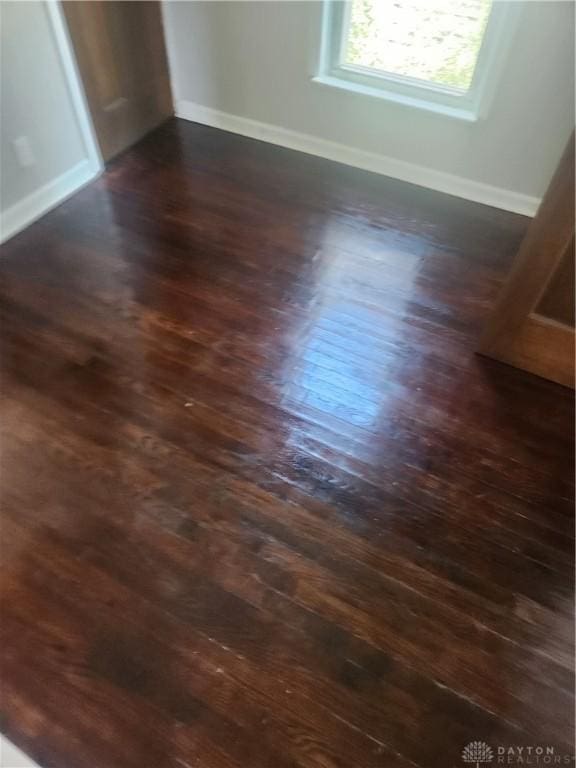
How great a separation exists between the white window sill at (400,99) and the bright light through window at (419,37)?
0.08 meters

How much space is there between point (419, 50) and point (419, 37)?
0.15ft

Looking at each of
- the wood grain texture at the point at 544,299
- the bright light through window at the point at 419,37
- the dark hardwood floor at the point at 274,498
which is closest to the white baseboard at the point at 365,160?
the dark hardwood floor at the point at 274,498

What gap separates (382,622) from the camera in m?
1.48

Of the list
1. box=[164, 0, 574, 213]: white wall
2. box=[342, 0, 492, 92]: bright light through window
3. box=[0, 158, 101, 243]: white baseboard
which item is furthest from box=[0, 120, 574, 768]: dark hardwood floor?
box=[342, 0, 492, 92]: bright light through window

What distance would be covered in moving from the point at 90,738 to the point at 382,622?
0.73 m

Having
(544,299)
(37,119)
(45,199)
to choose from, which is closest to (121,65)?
(37,119)

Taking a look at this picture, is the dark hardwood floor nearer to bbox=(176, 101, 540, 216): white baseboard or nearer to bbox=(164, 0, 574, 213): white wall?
bbox=(176, 101, 540, 216): white baseboard

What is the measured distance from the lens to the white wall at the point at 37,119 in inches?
83.7

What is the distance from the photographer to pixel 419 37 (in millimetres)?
2355

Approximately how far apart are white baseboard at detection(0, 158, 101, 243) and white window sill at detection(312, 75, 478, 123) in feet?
3.60

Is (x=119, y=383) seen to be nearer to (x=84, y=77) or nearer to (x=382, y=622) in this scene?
(x=382, y=622)

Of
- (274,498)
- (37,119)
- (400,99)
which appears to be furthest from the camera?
(400,99)

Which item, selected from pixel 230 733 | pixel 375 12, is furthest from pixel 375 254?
pixel 230 733

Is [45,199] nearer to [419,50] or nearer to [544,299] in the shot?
[419,50]
